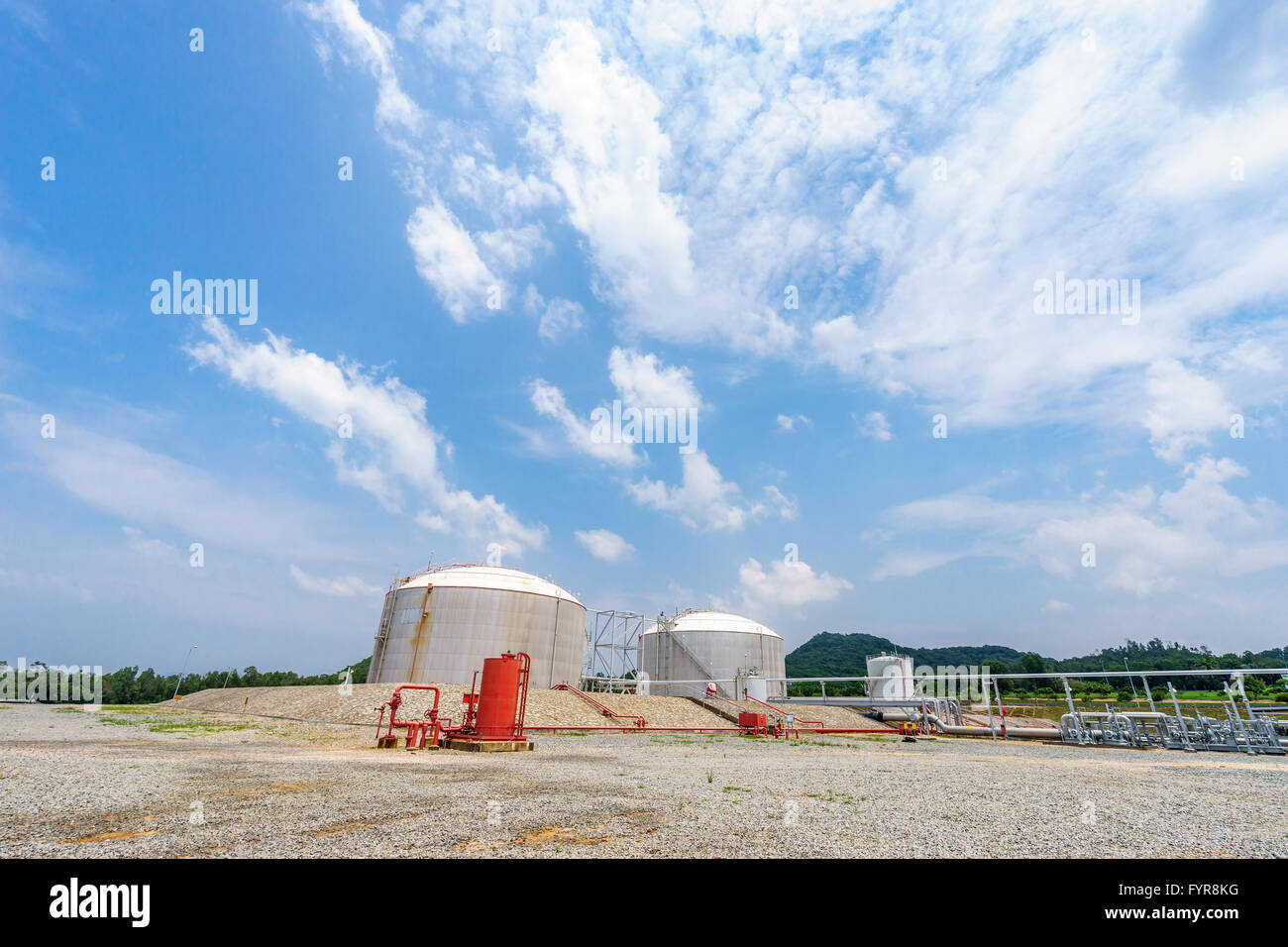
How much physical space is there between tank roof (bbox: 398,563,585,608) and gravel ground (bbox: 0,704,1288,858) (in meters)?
28.6

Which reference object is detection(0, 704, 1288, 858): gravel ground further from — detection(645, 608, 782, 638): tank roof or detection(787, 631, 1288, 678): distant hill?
detection(787, 631, 1288, 678): distant hill

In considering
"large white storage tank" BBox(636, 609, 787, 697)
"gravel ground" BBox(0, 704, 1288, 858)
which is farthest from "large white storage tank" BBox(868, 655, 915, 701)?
"gravel ground" BBox(0, 704, 1288, 858)

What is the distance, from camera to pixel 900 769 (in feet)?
48.8

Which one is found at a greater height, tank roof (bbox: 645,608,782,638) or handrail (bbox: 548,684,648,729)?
tank roof (bbox: 645,608,782,638)

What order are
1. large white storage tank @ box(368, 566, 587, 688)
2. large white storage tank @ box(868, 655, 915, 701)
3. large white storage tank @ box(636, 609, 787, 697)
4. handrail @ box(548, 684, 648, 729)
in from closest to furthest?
handrail @ box(548, 684, 648, 729)
large white storage tank @ box(368, 566, 587, 688)
large white storage tank @ box(868, 655, 915, 701)
large white storage tank @ box(636, 609, 787, 697)

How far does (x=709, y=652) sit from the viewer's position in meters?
58.0

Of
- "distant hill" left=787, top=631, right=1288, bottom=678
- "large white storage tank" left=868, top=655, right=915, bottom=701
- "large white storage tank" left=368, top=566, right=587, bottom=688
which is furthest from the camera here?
"distant hill" left=787, top=631, right=1288, bottom=678

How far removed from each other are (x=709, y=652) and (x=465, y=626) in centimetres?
2562

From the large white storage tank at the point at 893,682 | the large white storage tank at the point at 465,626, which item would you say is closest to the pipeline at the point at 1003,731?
the large white storage tank at the point at 893,682

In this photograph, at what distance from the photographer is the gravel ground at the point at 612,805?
20.4ft

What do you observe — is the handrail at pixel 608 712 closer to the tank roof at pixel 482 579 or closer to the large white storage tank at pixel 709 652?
the tank roof at pixel 482 579

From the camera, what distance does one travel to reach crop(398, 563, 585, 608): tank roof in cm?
4578

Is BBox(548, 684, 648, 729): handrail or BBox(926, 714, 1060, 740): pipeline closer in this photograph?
BBox(926, 714, 1060, 740): pipeline

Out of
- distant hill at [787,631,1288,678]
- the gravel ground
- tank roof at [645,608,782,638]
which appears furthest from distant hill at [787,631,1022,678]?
the gravel ground
